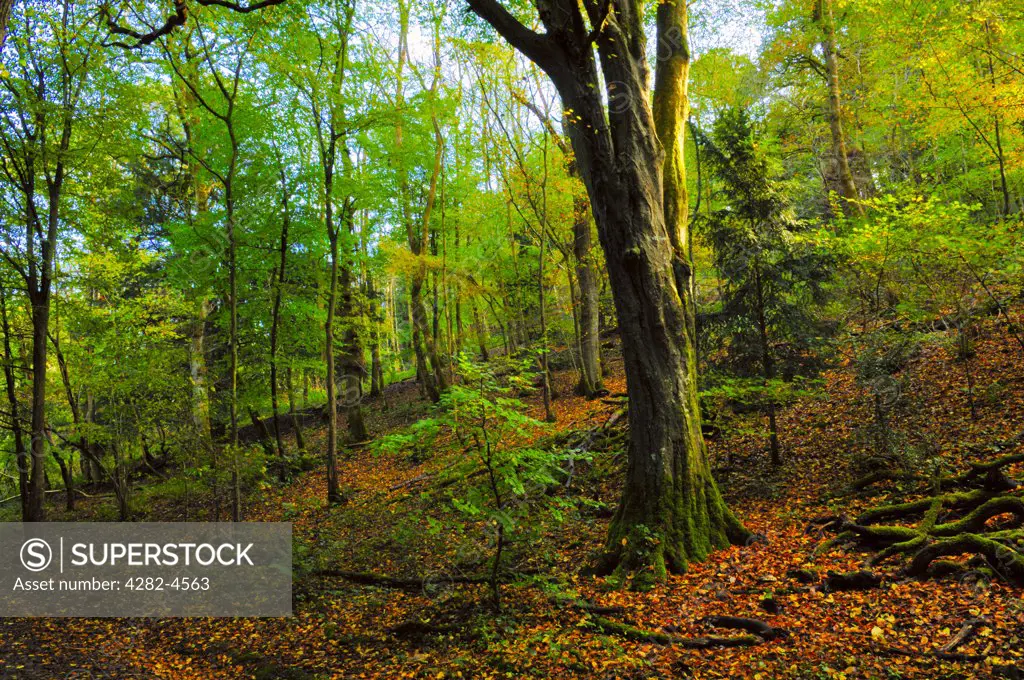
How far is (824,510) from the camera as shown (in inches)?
246

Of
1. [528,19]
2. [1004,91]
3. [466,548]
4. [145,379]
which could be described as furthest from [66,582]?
[1004,91]

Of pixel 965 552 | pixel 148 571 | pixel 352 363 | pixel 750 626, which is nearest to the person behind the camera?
pixel 750 626

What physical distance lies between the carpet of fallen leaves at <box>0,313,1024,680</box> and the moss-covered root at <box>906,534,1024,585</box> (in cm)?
20

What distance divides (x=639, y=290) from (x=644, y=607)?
123 inches

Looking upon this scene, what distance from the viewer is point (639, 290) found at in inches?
221

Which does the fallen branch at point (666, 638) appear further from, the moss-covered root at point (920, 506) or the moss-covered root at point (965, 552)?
the moss-covered root at point (920, 506)

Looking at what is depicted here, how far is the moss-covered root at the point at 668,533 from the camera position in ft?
17.2

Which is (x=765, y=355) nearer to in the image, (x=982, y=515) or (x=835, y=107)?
(x=982, y=515)

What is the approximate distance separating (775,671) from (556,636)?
1.71 metres

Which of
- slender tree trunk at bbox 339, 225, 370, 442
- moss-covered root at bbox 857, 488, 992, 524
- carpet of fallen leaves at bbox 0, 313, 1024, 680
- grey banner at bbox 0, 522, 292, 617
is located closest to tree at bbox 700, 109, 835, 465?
carpet of fallen leaves at bbox 0, 313, 1024, 680

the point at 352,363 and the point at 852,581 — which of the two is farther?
the point at 352,363

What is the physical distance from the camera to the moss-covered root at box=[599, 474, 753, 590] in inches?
206

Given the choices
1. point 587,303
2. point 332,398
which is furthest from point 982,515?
point 587,303

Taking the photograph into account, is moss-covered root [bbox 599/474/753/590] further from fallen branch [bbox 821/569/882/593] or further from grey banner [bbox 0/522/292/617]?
grey banner [bbox 0/522/292/617]
